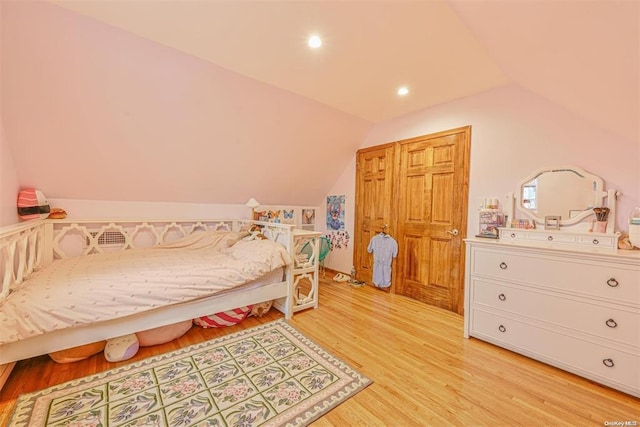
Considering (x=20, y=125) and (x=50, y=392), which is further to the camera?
(x=20, y=125)

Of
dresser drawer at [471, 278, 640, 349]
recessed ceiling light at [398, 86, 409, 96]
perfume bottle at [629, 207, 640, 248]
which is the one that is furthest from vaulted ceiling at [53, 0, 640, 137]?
dresser drawer at [471, 278, 640, 349]

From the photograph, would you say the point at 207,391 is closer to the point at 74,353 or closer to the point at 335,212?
the point at 74,353

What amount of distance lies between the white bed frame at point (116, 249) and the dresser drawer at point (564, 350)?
1764 mm

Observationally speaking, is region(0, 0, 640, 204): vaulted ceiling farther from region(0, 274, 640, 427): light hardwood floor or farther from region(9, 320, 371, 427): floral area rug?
region(9, 320, 371, 427): floral area rug

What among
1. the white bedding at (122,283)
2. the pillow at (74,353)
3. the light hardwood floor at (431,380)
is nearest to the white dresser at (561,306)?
the light hardwood floor at (431,380)

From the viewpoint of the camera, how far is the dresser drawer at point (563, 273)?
5.42 ft

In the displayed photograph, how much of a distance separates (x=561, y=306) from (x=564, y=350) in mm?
325

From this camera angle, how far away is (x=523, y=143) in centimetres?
250

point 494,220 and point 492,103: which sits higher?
point 492,103

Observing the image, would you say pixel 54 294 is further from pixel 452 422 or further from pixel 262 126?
pixel 452 422

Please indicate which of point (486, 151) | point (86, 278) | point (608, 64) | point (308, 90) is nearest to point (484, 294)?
point (486, 151)

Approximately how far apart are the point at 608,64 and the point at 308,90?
7.56 feet

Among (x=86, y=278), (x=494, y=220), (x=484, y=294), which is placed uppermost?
(x=494, y=220)

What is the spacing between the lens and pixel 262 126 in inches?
120
